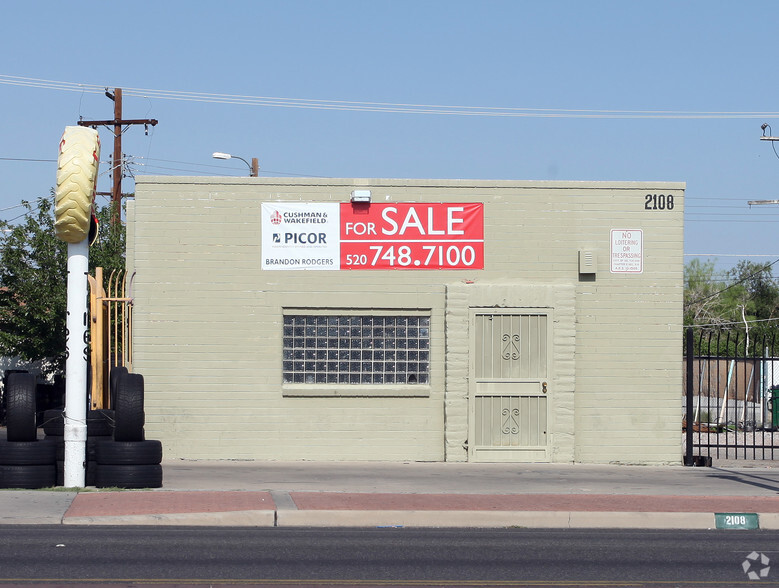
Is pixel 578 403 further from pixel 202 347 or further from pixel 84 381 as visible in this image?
pixel 84 381

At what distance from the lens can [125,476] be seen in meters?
12.5

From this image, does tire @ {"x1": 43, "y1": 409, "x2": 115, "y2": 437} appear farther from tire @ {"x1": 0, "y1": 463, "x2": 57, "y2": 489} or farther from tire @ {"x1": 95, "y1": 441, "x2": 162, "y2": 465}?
tire @ {"x1": 95, "y1": 441, "x2": 162, "y2": 465}

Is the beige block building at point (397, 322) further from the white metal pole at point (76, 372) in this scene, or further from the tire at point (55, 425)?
the white metal pole at point (76, 372)

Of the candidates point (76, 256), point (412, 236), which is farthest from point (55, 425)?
point (412, 236)

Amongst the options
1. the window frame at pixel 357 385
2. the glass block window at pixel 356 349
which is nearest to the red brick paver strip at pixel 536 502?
the window frame at pixel 357 385

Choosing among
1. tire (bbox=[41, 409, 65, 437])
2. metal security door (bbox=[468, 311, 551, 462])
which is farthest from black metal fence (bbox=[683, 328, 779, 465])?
tire (bbox=[41, 409, 65, 437])

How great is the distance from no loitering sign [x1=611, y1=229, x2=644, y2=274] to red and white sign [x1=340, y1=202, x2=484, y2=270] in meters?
2.22

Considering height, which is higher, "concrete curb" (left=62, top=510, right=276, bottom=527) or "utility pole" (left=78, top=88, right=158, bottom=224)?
"utility pole" (left=78, top=88, right=158, bottom=224)

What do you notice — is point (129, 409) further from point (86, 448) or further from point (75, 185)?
point (75, 185)

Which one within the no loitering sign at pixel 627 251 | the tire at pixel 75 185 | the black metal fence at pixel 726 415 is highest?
the tire at pixel 75 185

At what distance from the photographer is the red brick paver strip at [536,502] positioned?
11.6m

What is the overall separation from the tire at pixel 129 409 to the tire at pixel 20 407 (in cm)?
101

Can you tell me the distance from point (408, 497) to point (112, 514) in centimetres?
362

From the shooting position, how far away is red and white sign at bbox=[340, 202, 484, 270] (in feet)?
53.5
